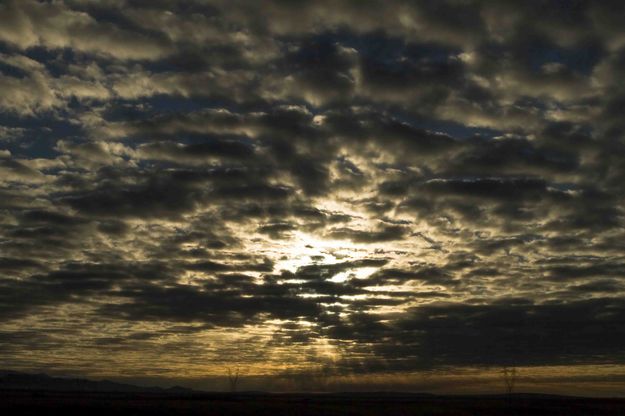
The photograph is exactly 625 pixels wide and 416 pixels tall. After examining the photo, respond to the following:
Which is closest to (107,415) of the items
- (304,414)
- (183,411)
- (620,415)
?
(183,411)

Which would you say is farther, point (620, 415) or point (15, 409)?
point (620, 415)

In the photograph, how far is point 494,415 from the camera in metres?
198

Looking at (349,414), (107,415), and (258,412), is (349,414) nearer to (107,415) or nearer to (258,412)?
(258,412)

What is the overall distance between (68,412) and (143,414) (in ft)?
79.5

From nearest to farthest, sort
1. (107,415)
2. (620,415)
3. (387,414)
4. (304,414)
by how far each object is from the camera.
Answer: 1. (107,415)
2. (304,414)
3. (387,414)
4. (620,415)

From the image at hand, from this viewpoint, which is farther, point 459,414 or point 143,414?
point 459,414

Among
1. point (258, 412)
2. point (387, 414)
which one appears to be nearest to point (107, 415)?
point (258, 412)

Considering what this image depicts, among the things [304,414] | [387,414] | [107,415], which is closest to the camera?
[107,415]

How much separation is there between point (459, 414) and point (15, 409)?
437 feet

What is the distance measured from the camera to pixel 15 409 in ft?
573

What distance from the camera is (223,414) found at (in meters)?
173

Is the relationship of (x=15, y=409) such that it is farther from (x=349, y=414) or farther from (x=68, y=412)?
(x=349, y=414)

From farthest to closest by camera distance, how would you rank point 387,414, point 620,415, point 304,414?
point 620,415 → point 387,414 → point 304,414

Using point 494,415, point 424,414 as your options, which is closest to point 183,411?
point 424,414
